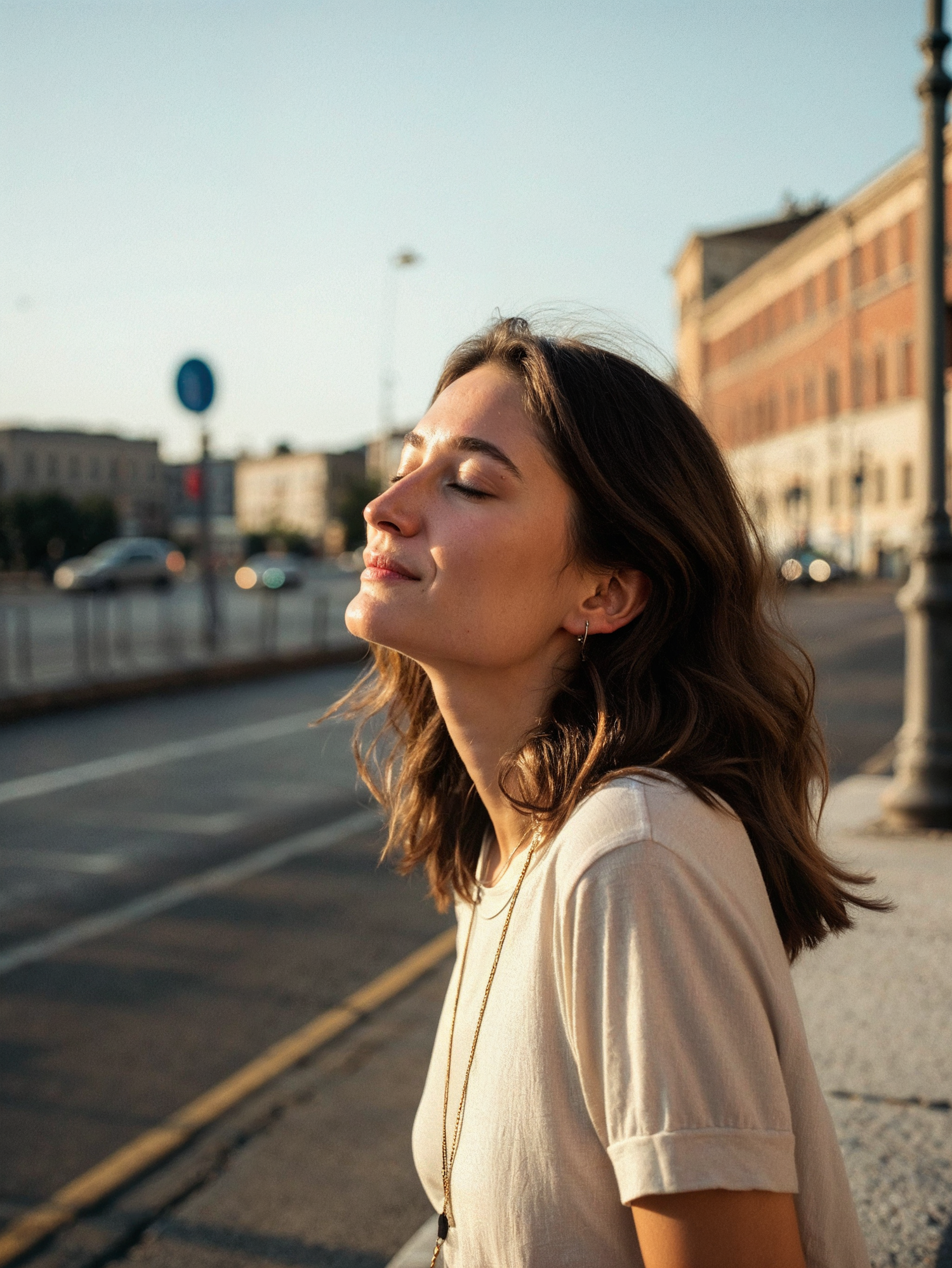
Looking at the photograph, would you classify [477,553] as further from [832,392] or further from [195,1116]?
[832,392]

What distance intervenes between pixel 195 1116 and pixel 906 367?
46.0 m

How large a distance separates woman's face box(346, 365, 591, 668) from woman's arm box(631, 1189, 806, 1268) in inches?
26.6

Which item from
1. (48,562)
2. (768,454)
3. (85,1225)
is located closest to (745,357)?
(768,454)

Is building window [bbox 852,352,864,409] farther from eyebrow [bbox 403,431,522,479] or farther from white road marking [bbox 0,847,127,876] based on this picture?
eyebrow [bbox 403,431,522,479]

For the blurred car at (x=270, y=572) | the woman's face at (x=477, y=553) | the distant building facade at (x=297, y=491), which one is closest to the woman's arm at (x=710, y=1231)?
the woman's face at (x=477, y=553)

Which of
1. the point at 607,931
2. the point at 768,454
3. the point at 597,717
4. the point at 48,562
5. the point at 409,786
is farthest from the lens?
the point at 768,454

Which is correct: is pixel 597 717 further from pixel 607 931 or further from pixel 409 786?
pixel 409 786

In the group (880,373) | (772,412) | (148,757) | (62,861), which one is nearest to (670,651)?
(62,861)

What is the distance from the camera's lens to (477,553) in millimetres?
1592

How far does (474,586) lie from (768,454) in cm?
6068

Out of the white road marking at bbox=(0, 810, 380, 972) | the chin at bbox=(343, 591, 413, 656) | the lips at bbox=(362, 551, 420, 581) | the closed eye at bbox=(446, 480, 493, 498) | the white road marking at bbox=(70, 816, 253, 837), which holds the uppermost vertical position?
the closed eye at bbox=(446, 480, 493, 498)

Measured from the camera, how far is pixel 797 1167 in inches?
54.0

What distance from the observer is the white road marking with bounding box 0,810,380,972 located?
5668 millimetres

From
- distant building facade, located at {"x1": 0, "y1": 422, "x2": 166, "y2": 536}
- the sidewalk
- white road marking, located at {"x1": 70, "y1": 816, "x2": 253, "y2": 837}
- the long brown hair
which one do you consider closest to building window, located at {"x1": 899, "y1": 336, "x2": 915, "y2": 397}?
distant building facade, located at {"x1": 0, "y1": 422, "x2": 166, "y2": 536}
